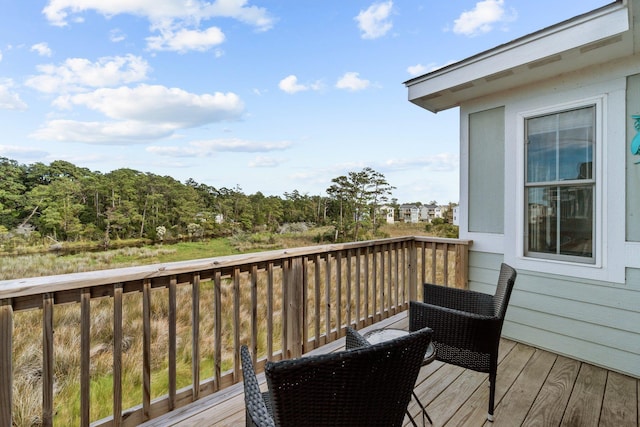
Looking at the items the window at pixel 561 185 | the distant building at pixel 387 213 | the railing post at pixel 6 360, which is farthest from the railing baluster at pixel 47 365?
the distant building at pixel 387 213

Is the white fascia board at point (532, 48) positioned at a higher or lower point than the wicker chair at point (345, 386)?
higher

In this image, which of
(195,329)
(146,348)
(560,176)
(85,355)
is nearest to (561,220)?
(560,176)

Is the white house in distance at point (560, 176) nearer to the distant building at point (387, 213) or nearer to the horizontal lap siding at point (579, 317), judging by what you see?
the horizontal lap siding at point (579, 317)

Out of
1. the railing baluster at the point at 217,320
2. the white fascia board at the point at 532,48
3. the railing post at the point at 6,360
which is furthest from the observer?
the white fascia board at the point at 532,48

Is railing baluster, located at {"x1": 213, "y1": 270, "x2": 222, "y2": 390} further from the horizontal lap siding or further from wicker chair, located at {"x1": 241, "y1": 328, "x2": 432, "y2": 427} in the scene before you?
the horizontal lap siding

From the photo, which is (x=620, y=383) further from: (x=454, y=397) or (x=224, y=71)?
(x=224, y=71)

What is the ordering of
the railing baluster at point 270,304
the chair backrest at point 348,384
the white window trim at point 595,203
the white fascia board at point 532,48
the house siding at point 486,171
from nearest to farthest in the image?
the chair backrest at point 348,384 → the white fascia board at point 532,48 → the railing baluster at point 270,304 → the white window trim at point 595,203 → the house siding at point 486,171

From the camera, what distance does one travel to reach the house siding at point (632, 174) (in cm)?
236

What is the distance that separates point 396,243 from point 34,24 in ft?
21.5

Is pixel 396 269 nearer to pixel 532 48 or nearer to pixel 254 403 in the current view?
pixel 532 48

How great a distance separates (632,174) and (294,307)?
2.83 m

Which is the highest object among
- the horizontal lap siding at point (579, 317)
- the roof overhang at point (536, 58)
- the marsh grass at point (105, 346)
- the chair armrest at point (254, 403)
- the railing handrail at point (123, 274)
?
the roof overhang at point (536, 58)

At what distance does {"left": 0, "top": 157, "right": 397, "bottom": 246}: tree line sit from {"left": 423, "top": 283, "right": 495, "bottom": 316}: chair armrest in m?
6.48

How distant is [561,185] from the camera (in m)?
2.77
